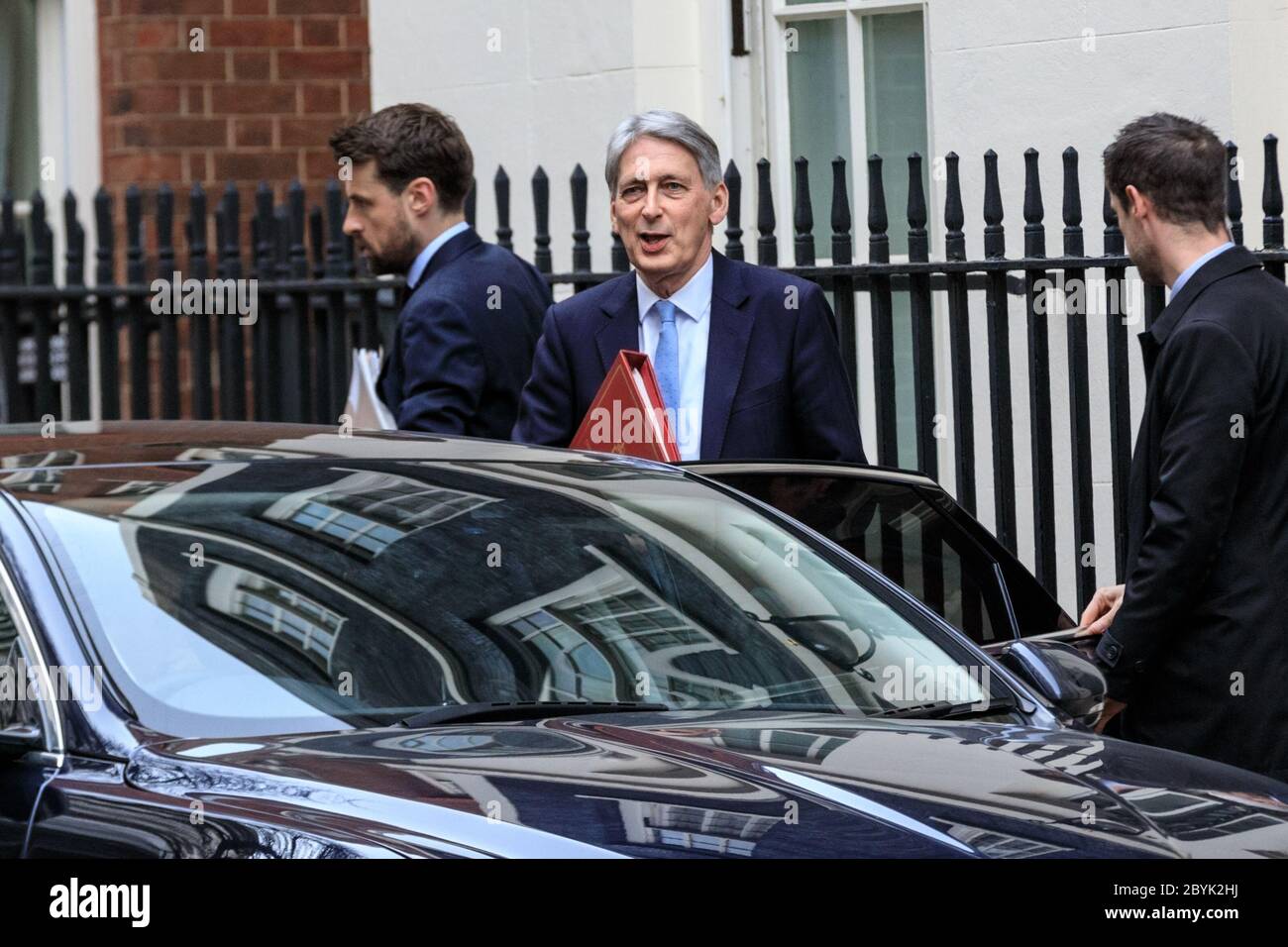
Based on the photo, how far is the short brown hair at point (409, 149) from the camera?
5.29 meters

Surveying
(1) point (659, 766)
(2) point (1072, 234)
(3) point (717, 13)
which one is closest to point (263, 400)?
(3) point (717, 13)

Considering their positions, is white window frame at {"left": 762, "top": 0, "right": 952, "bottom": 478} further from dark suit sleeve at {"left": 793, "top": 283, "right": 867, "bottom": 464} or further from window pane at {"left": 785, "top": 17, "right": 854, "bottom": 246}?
dark suit sleeve at {"left": 793, "top": 283, "right": 867, "bottom": 464}

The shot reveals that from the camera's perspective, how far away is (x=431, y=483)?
3.52 meters

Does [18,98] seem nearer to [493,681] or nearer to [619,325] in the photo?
[619,325]

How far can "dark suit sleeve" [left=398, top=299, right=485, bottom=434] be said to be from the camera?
4941 mm

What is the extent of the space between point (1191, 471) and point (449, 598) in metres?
1.61

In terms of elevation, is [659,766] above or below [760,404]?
below

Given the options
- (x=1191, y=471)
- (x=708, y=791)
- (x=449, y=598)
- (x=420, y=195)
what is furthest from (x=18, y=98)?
(x=708, y=791)

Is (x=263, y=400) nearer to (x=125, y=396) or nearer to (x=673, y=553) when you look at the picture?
(x=125, y=396)

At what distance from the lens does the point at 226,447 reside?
369 centimetres

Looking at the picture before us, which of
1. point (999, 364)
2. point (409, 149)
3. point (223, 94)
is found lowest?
point (999, 364)

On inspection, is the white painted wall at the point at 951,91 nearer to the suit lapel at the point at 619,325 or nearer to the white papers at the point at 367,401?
the suit lapel at the point at 619,325
